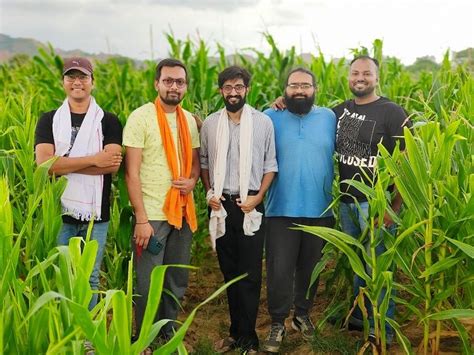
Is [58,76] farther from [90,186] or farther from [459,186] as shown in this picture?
[459,186]

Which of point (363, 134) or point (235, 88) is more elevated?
point (235, 88)

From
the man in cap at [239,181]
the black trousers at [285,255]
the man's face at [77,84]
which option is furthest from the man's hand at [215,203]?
the man's face at [77,84]

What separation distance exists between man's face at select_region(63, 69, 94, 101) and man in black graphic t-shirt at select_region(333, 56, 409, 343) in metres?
1.40

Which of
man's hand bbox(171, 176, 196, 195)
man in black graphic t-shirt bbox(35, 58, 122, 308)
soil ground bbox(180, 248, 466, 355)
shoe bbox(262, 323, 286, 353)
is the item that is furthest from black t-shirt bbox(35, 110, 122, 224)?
shoe bbox(262, 323, 286, 353)

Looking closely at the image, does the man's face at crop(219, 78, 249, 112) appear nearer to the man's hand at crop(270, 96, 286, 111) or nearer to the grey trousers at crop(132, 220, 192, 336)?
the man's hand at crop(270, 96, 286, 111)

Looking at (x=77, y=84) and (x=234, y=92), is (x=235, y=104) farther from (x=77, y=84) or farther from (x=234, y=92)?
(x=77, y=84)

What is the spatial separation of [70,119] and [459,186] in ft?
6.24

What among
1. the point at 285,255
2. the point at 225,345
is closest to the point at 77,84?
the point at 285,255

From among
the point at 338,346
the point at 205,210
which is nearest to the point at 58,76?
the point at 205,210

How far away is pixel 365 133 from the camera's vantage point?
3.11m

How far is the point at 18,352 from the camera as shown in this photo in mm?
1650

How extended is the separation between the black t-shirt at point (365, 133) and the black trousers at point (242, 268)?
1.81 feet

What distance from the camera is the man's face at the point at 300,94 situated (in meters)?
3.18

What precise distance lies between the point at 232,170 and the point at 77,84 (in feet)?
3.04
